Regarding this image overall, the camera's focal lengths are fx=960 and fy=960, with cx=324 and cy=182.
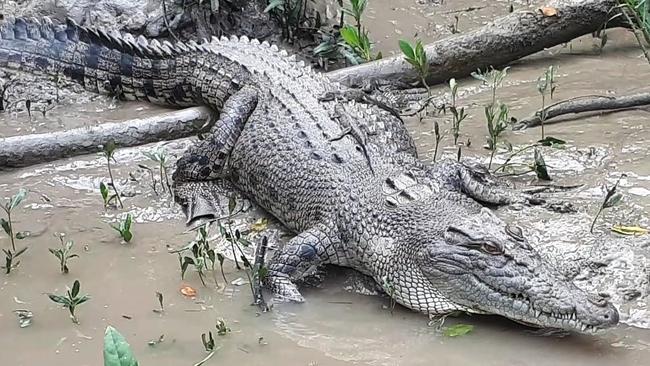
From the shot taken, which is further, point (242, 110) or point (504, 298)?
point (242, 110)

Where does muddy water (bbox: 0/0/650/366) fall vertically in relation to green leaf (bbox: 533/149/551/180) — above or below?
below

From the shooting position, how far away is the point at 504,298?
12.6ft

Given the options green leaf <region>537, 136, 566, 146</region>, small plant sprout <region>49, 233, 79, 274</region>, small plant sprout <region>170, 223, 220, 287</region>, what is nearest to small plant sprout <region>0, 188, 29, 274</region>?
small plant sprout <region>49, 233, 79, 274</region>

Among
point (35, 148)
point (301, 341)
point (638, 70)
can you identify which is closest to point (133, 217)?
point (35, 148)

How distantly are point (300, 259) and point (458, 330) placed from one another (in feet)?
2.86

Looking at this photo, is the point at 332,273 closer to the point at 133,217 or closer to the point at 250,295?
the point at 250,295

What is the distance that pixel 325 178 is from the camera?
187 inches

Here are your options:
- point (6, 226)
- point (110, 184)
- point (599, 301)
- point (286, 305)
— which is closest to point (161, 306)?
point (286, 305)

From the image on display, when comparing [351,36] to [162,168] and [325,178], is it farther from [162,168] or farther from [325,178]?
[325,178]

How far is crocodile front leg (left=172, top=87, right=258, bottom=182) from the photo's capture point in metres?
5.43

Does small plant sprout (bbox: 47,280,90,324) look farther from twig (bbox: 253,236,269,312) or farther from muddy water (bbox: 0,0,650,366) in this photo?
twig (bbox: 253,236,269,312)

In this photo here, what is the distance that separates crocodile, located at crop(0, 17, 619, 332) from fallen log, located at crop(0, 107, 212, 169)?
0.28m

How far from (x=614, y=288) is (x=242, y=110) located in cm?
253

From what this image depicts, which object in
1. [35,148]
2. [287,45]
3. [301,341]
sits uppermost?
[287,45]
